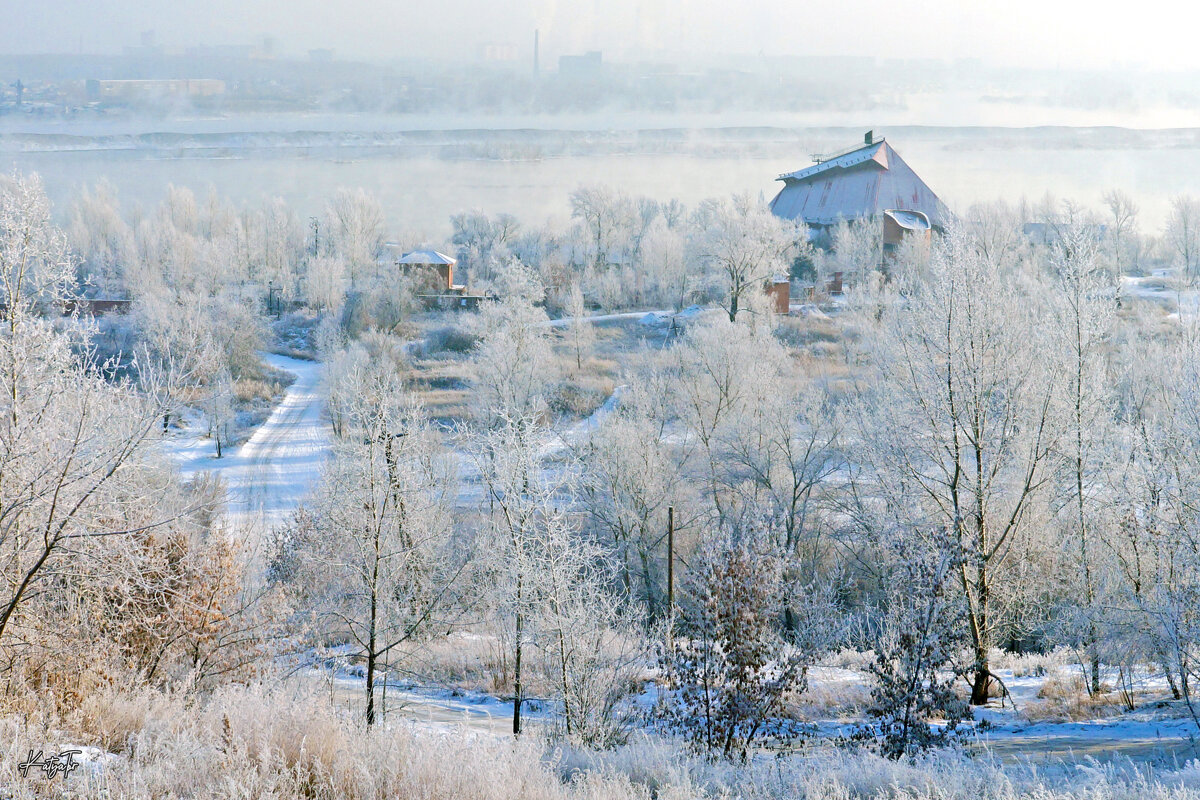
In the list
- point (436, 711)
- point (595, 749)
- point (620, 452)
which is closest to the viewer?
point (595, 749)

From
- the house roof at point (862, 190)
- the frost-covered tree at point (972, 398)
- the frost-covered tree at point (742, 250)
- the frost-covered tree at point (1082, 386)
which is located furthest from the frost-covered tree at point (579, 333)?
the frost-covered tree at point (972, 398)

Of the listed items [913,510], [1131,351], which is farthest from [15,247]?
[1131,351]

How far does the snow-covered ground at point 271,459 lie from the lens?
88.6 ft

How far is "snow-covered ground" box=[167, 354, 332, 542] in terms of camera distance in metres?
27.0

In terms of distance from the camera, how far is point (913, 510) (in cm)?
1332

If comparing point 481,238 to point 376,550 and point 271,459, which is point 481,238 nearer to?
point 271,459

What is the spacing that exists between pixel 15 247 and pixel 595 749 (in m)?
5.91

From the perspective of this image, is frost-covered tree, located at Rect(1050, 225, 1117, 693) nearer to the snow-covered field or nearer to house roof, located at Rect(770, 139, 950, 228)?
the snow-covered field

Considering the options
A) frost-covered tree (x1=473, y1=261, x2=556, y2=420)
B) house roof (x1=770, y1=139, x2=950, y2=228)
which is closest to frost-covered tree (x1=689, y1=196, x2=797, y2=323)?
house roof (x1=770, y1=139, x2=950, y2=228)

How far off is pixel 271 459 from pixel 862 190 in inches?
1747

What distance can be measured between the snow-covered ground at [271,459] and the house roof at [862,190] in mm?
37080

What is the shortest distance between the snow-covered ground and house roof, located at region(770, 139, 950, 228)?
37080 millimetres

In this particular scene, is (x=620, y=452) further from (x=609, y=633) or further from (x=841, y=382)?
(x=841, y=382)

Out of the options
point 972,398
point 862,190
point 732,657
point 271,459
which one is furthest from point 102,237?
point 732,657
